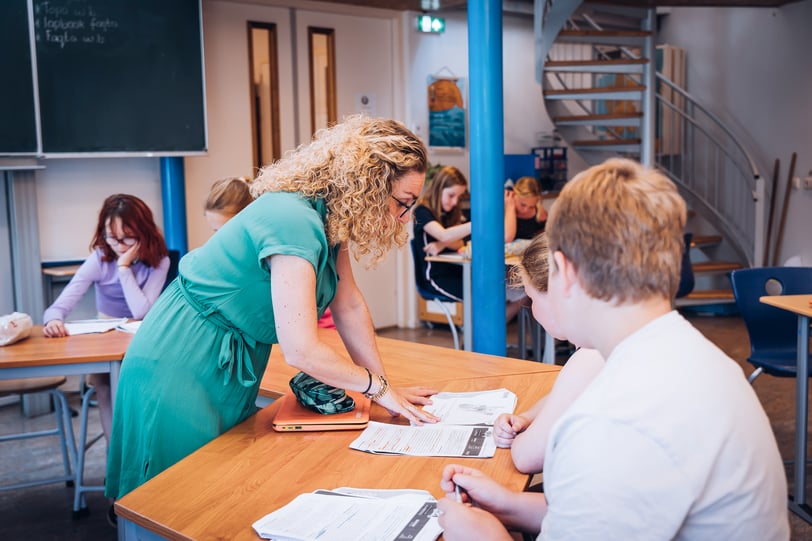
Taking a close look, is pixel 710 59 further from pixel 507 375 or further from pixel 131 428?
pixel 131 428

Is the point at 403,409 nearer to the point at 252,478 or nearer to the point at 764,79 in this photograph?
the point at 252,478

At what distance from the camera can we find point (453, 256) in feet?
16.1

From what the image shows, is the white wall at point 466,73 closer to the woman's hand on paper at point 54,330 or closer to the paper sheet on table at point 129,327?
the paper sheet on table at point 129,327

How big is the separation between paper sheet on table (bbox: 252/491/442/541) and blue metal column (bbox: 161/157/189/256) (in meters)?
4.22

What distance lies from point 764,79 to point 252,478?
7276 mm

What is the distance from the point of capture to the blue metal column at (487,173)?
11.8ft

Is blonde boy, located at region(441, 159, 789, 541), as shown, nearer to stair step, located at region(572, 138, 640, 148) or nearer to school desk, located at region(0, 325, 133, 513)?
school desk, located at region(0, 325, 133, 513)

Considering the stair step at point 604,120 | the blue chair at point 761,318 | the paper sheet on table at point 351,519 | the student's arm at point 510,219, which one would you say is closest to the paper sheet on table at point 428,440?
the paper sheet on table at point 351,519

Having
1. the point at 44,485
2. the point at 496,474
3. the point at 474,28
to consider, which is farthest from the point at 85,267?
the point at 496,474

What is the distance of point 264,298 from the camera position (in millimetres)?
1698

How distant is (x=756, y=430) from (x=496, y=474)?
2.09ft

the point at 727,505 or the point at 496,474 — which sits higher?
the point at 727,505

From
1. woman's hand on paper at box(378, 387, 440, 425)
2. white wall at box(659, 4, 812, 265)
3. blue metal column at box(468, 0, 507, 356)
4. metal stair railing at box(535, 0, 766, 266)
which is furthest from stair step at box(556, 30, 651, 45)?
woman's hand on paper at box(378, 387, 440, 425)

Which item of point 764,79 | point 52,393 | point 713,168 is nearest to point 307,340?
point 52,393
